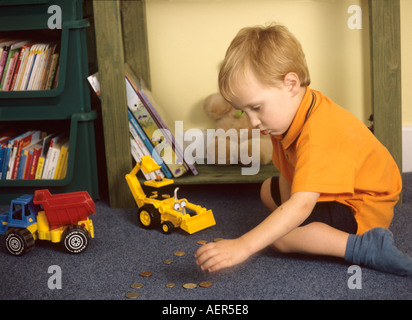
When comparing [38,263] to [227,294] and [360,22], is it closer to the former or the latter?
[227,294]

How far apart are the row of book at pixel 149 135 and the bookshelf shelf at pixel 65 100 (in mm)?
64

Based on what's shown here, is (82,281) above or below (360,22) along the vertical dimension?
below

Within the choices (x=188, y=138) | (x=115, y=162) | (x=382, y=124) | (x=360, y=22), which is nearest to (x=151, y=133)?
(x=115, y=162)

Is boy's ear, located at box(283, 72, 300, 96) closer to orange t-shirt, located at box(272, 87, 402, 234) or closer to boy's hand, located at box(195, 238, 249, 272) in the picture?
orange t-shirt, located at box(272, 87, 402, 234)

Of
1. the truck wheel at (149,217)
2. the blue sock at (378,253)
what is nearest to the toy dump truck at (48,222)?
the truck wheel at (149,217)

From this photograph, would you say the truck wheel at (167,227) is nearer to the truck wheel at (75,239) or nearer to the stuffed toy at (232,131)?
the truck wheel at (75,239)

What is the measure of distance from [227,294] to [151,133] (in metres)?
0.68

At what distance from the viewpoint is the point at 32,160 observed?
5.16 ft

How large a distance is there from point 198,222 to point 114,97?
1.47 feet

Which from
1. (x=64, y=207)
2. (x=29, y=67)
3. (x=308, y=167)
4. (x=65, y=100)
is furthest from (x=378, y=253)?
→ (x=29, y=67)

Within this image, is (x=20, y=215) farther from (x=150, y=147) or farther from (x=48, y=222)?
(x=150, y=147)

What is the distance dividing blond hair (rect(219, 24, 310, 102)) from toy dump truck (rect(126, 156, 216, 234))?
0.39 m
